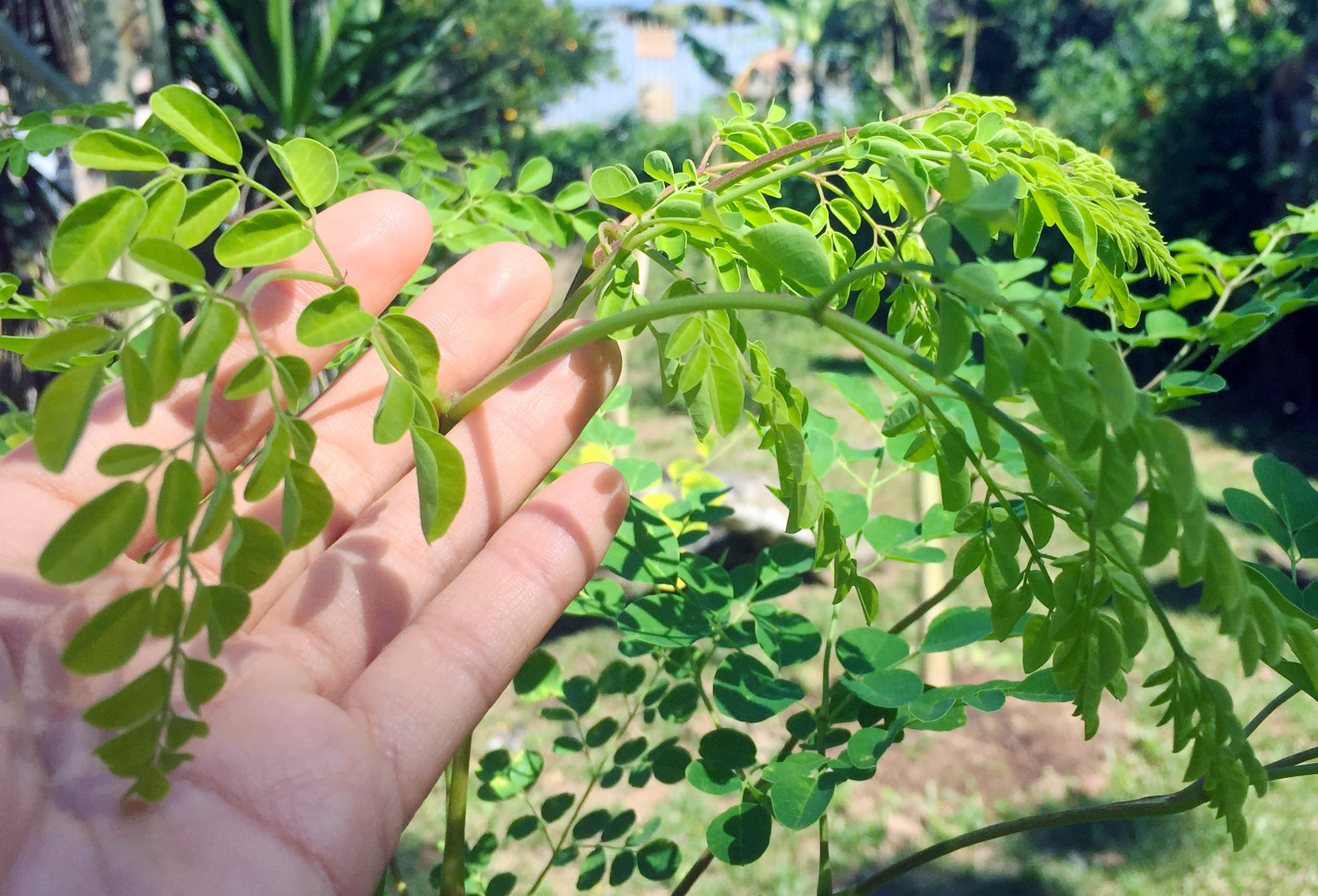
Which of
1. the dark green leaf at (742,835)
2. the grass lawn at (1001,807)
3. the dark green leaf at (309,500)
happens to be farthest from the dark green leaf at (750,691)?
the grass lawn at (1001,807)

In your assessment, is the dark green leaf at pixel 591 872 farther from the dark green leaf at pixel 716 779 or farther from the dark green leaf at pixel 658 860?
the dark green leaf at pixel 716 779

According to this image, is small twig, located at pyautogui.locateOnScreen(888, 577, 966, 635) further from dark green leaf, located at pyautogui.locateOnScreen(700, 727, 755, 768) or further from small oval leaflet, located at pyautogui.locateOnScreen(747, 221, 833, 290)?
small oval leaflet, located at pyautogui.locateOnScreen(747, 221, 833, 290)

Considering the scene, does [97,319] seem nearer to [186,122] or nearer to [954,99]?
[186,122]

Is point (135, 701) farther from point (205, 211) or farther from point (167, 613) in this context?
point (205, 211)

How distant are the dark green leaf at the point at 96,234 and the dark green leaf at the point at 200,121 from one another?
10cm

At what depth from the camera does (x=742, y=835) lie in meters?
1.06

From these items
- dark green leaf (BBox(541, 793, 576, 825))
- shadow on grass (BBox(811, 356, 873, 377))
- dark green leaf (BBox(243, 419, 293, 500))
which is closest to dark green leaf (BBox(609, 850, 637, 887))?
dark green leaf (BBox(541, 793, 576, 825))

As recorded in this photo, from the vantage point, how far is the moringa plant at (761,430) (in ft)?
1.88

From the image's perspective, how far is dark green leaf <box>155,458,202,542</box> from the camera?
22.2 inches

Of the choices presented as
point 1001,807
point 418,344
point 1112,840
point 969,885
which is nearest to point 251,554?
point 418,344

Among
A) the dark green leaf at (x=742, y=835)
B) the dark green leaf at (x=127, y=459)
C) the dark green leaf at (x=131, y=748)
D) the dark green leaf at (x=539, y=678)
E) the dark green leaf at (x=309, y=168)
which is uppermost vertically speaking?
the dark green leaf at (x=309, y=168)

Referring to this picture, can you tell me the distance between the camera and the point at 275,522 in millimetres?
906

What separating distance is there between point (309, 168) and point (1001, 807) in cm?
272

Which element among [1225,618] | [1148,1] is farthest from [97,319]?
[1148,1]
